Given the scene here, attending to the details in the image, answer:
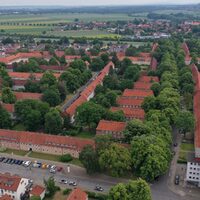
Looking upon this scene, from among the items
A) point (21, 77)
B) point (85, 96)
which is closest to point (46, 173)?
point (85, 96)

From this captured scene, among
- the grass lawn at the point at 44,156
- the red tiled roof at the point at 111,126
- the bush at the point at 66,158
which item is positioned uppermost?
the red tiled roof at the point at 111,126

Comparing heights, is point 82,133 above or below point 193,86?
below

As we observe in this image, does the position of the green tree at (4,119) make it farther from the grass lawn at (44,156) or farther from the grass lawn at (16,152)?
the grass lawn at (44,156)

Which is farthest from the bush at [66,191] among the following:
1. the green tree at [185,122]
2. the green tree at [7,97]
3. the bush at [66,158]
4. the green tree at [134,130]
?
the green tree at [7,97]

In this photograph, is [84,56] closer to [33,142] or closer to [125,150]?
[33,142]

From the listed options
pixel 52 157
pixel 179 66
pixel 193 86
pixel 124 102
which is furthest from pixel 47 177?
pixel 179 66

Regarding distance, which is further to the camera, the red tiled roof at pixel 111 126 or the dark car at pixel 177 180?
the red tiled roof at pixel 111 126

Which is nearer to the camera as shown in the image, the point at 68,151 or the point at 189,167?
the point at 189,167

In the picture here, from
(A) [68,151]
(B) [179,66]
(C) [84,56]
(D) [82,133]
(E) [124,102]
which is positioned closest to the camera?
(A) [68,151]
